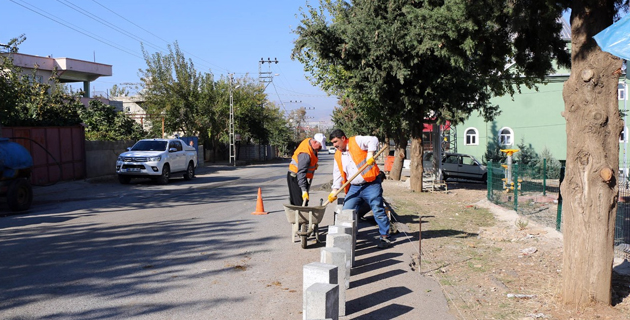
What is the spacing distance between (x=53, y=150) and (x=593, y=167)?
64.5 feet

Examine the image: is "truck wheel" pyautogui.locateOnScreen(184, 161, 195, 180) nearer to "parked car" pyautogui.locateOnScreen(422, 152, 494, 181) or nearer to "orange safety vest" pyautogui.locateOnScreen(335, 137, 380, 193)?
"parked car" pyautogui.locateOnScreen(422, 152, 494, 181)

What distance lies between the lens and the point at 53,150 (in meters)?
20.4

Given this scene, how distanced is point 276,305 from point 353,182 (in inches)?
125

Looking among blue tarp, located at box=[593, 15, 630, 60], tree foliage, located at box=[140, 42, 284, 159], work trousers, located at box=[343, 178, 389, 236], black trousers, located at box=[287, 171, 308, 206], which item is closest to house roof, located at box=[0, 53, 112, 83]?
tree foliage, located at box=[140, 42, 284, 159]

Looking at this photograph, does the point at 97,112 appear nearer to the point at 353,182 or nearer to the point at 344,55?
the point at 344,55

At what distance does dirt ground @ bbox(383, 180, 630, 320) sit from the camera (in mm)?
5453

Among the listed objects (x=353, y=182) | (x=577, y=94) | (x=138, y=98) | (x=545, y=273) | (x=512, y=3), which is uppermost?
(x=138, y=98)

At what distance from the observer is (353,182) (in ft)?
27.7

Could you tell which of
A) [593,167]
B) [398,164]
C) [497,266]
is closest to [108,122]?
[398,164]

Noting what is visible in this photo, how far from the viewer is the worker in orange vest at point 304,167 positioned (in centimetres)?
894

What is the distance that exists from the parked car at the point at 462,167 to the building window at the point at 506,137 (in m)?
9.48

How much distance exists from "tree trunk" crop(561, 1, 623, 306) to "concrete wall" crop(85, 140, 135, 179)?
2124 centimetres

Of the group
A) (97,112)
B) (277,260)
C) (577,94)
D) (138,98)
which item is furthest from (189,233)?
(138,98)

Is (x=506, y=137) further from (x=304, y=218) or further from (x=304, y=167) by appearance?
(x=304, y=218)
